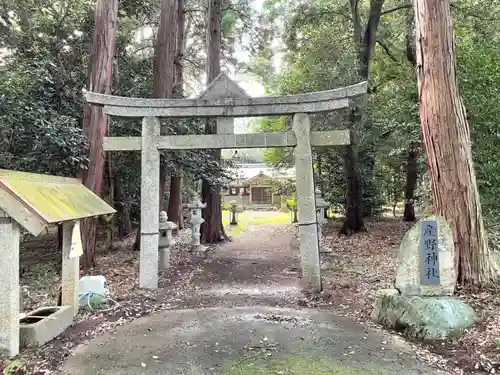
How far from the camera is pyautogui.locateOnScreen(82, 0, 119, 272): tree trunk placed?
831cm

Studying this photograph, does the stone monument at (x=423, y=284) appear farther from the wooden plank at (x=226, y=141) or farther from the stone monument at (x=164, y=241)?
the stone monument at (x=164, y=241)

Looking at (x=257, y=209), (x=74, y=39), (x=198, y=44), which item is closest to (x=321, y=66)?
(x=74, y=39)

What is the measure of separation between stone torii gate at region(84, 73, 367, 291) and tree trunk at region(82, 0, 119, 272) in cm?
128

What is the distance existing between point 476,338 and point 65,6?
11107 mm

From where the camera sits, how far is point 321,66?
11.9 m

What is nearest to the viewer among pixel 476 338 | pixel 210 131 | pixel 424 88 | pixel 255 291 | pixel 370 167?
pixel 476 338

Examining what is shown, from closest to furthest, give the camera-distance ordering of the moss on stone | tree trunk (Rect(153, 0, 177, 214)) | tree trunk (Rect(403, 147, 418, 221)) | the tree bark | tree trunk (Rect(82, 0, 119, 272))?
the moss on stone → tree trunk (Rect(82, 0, 119, 272)) → tree trunk (Rect(153, 0, 177, 214)) → the tree bark → tree trunk (Rect(403, 147, 418, 221))

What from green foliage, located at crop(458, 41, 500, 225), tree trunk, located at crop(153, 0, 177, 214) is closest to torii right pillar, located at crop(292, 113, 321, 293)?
green foliage, located at crop(458, 41, 500, 225)

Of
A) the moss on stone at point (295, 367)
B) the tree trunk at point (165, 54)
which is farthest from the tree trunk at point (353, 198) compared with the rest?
the moss on stone at point (295, 367)

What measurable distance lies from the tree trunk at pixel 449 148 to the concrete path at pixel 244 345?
2.07 metres

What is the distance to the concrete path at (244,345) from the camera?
161 inches

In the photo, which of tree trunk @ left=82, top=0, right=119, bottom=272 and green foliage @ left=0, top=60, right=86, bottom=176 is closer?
green foliage @ left=0, top=60, right=86, bottom=176

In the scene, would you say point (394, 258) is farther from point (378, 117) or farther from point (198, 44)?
point (198, 44)

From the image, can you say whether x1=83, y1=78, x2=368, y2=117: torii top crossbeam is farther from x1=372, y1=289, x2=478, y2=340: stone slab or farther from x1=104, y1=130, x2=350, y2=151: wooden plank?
x1=372, y1=289, x2=478, y2=340: stone slab
